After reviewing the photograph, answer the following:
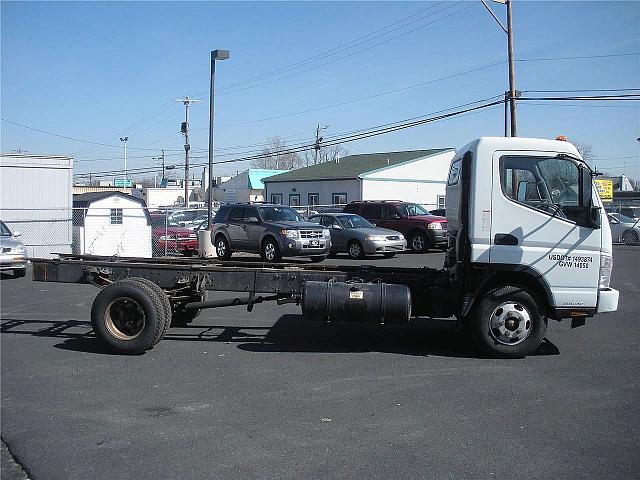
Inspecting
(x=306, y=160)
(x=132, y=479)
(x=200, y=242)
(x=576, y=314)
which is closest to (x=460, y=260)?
(x=576, y=314)

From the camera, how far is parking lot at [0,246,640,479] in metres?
4.88

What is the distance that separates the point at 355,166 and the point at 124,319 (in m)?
42.9

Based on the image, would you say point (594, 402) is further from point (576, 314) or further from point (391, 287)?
point (391, 287)

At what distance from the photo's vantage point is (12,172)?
2188 centimetres

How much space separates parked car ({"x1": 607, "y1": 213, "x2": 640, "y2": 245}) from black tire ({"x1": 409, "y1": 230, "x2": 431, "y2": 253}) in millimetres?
9287

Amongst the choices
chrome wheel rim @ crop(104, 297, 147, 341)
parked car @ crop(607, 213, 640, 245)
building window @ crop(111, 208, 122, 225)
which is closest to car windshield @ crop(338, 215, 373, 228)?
building window @ crop(111, 208, 122, 225)

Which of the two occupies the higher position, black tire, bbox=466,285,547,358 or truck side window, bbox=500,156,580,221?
truck side window, bbox=500,156,580,221

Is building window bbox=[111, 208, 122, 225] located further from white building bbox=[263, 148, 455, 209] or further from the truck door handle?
white building bbox=[263, 148, 455, 209]

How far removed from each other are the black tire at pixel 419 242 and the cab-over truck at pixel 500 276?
1558cm

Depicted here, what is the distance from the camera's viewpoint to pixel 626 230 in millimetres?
28328

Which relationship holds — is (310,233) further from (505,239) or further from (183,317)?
(505,239)

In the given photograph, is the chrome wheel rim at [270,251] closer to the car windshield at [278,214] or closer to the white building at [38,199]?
the car windshield at [278,214]

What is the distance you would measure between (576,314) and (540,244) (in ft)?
3.18

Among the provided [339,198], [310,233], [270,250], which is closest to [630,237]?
[310,233]
